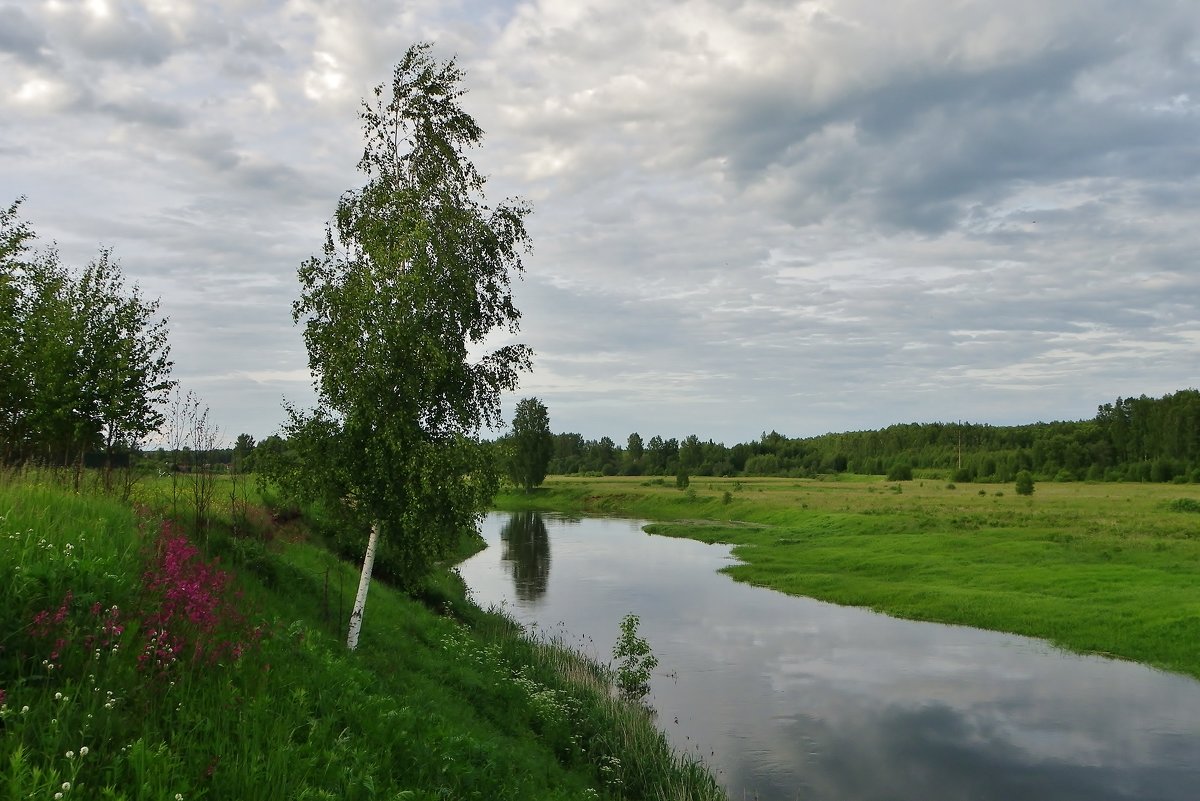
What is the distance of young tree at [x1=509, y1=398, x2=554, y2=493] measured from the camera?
13675 centimetres

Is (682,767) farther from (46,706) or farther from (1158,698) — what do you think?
(1158,698)

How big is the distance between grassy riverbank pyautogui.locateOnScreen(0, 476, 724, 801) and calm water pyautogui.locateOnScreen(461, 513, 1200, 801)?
7035 mm

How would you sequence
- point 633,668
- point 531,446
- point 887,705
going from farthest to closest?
point 531,446
point 633,668
point 887,705

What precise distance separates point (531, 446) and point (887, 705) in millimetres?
114573

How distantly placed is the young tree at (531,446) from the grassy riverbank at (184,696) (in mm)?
120979

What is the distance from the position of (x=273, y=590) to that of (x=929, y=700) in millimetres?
21999

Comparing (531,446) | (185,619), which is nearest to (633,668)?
(185,619)

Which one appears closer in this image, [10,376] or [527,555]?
[10,376]

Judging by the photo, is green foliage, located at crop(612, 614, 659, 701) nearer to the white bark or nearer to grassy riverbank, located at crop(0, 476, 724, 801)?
grassy riverbank, located at crop(0, 476, 724, 801)

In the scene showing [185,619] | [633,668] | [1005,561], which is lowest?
[633,668]

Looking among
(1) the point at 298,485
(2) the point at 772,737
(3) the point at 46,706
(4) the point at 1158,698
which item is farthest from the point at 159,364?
(4) the point at 1158,698

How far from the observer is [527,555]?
62.7 metres

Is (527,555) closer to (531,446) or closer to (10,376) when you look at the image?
(10,376)

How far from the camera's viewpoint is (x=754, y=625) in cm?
3731
